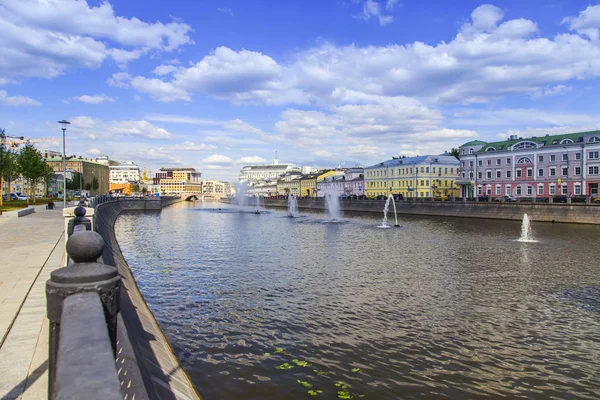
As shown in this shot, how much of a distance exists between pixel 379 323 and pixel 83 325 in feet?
39.8

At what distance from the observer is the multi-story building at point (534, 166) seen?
7044 cm

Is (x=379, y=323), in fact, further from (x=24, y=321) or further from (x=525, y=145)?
(x=525, y=145)

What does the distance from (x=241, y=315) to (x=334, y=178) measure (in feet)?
475

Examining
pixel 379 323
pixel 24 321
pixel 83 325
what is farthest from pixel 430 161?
pixel 83 325

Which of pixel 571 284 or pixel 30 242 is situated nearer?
pixel 571 284

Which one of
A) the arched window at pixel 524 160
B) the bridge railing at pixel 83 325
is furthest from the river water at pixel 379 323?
the arched window at pixel 524 160

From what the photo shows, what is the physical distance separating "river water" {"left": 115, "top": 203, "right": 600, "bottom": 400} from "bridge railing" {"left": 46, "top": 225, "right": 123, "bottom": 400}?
23.5 feet

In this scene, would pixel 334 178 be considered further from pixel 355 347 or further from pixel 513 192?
pixel 355 347

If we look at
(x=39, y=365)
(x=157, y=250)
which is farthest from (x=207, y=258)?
(x=39, y=365)

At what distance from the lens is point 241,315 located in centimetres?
1406

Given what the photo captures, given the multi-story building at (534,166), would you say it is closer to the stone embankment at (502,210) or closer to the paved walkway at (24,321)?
the stone embankment at (502,210)

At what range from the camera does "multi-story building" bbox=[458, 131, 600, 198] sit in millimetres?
70438

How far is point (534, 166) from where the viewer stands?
258ft

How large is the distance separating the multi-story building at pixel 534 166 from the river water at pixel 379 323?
55.2m
